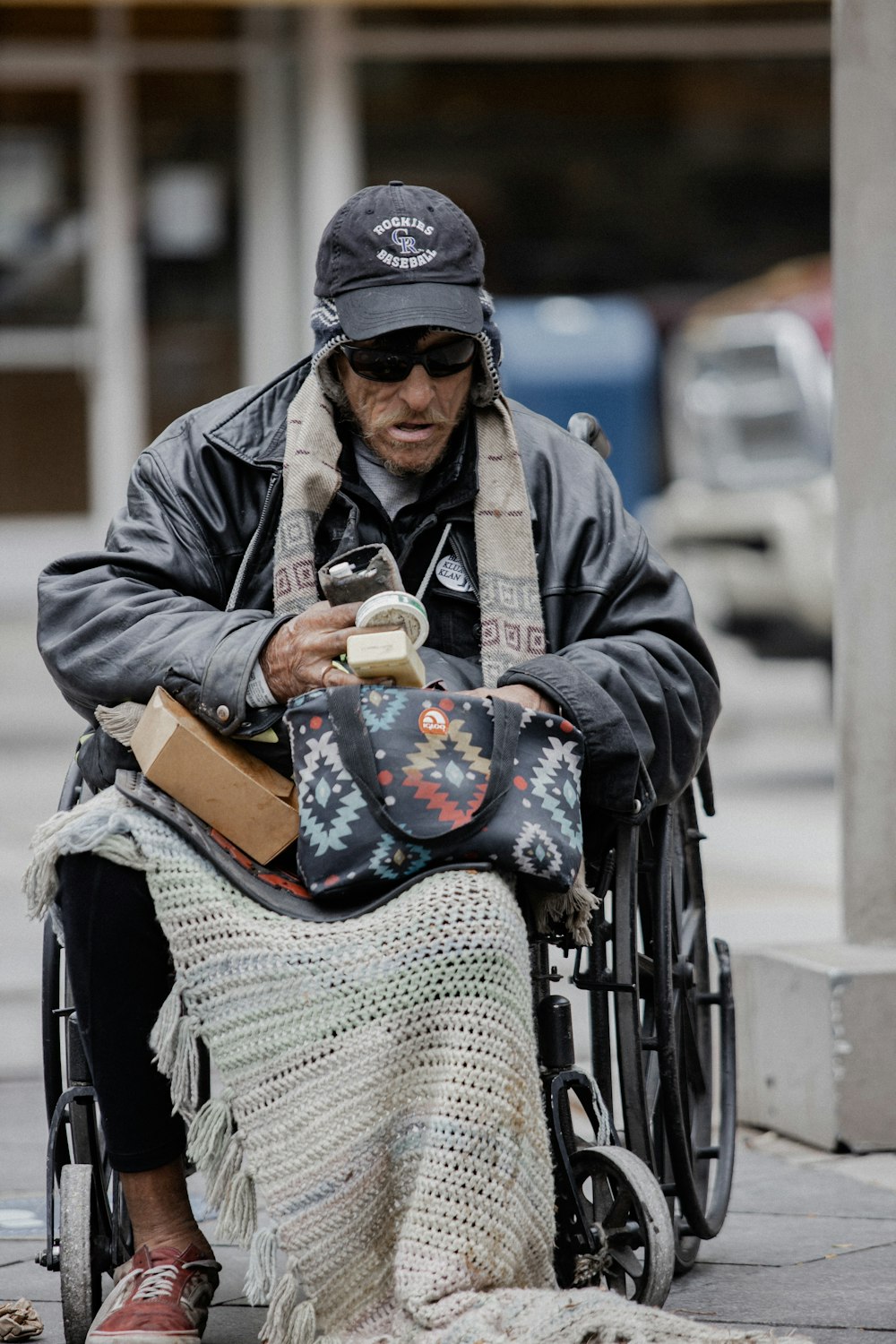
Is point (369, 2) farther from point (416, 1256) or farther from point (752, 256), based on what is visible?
point (416, 1256)

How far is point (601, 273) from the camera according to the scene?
14.4 m

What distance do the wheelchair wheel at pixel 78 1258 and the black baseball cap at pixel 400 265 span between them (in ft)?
4.18

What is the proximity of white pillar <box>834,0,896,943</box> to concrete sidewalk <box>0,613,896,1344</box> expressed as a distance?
52 centimetres

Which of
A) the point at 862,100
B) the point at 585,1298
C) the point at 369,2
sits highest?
the point at 369,2

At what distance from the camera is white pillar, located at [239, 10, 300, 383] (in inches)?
529

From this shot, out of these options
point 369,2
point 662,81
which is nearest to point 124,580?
point 369,2

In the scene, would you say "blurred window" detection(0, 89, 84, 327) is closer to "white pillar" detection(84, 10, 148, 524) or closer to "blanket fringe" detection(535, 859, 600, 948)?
"white pillar" detection(84, 10, 148, 524)

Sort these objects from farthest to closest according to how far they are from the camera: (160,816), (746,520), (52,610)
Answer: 1. (746,520)
2. (52,610)
3. (160,816)

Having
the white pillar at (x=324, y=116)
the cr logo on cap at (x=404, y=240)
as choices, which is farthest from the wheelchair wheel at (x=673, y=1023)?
the white pillar at (x=324, y=116)

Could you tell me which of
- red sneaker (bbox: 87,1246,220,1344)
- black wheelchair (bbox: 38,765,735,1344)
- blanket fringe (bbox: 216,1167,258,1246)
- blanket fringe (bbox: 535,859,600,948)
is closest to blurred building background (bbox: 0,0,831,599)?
A: black wheelchair (bbox: 38,765,735,1344)

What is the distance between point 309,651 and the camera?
119 inches

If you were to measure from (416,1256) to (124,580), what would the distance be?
104 centimetres

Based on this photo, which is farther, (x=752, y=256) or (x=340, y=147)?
(x=752, y=256)

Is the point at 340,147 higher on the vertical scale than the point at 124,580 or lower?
higher
